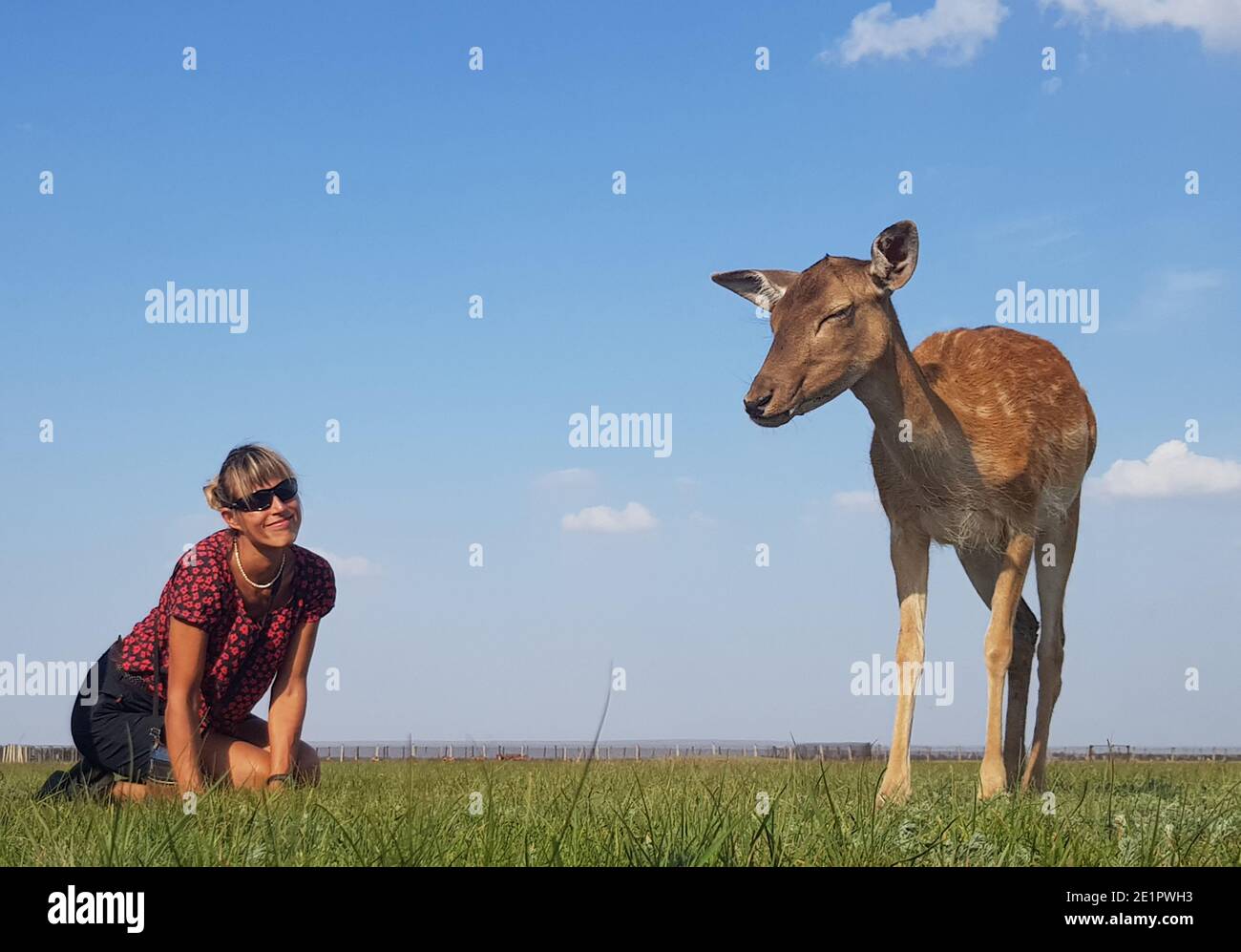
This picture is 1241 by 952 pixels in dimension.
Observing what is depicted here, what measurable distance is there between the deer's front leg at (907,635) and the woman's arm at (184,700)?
3.81 m

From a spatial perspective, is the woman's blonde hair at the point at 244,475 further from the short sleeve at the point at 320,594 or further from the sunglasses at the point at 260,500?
the short sleeve at the point at 320,594

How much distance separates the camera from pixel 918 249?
24.8 feet

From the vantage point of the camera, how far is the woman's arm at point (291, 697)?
23.1ft

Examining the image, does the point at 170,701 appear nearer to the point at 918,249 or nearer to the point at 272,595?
the point at 272,595

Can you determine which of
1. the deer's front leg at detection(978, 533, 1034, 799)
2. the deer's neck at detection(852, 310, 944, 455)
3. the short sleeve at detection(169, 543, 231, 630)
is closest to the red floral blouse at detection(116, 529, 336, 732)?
the short sleeve at detection(169, 543, 231, 630)

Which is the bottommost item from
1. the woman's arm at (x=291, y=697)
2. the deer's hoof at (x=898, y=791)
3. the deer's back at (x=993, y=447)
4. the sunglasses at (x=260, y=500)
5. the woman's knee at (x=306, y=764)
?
the deer's hoof at (x=898, y=791)

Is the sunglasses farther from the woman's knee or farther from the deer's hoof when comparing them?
the deer's hoof

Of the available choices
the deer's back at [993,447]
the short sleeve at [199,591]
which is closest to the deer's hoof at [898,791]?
the deer's back at [993,447]

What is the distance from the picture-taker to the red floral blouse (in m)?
6.53

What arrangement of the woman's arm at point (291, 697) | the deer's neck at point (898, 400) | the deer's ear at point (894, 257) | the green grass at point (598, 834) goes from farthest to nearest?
A: the deer's neck at point (898, 400) → the deer's ear at point (894, 257) → the woman's arm at point (291, 697) → the green grass at point (598, 834)

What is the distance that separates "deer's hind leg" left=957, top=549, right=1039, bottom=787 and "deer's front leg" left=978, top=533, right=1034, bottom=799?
90 centimetres

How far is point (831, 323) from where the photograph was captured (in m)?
7.40
